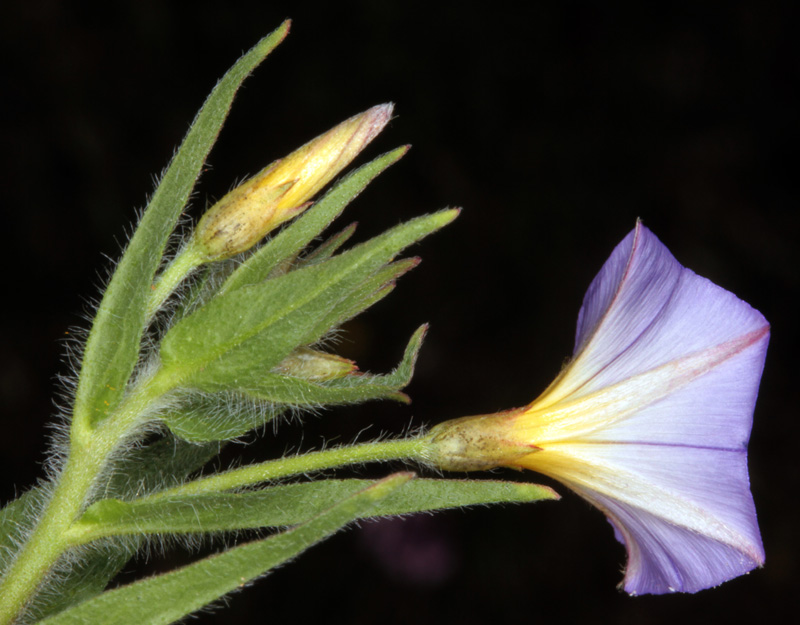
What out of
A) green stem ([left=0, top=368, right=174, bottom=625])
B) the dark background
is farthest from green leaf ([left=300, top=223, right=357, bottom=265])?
the dark background

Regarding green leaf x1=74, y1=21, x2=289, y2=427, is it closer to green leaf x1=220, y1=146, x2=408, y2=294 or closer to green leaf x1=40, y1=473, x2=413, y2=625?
green leaf x1=220, y1=146, x2=408, y2=294

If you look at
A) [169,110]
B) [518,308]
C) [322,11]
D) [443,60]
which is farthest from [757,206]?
[169,110]

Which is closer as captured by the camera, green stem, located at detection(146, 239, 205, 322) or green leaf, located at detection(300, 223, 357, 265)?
green stem, located at detection(146, 239, 205, 322)

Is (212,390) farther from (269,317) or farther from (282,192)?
(282,192)

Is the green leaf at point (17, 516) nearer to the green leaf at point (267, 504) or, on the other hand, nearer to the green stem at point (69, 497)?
the green stem at point (69, 497)

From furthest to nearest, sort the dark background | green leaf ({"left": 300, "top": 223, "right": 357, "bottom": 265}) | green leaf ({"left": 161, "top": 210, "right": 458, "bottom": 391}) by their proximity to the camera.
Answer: the dark background → green leaf ({"left": 300, "top": 223, "right": 357, "bottom": 265}) → green leaf ({"left": 161, "top": 210, "right": 458, "bottom": 391})

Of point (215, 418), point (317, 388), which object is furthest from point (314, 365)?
point (215, 418)

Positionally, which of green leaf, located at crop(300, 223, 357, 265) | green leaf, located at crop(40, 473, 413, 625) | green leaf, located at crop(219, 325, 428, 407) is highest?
green leaf, located at crop(300, 223, 357, 265)
